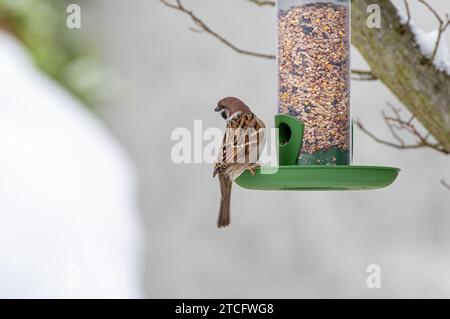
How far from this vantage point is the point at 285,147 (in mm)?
3279

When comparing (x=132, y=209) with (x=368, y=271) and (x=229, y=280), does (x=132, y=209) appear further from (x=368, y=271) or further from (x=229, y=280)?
(x=368, y=271)

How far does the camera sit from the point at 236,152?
3.13 metres

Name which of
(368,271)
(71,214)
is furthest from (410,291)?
(71,214)

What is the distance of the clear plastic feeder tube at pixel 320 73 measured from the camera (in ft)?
11.0

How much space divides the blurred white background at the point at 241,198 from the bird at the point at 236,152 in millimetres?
3013

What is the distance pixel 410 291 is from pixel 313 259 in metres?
0.80

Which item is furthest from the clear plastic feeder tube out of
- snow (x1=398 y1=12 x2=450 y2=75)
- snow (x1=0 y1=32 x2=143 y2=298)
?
snow (x1=0 y1=32 x2=143 y2=298)

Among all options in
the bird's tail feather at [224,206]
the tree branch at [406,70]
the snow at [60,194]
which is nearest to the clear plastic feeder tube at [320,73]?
the tree branch at [406,70]

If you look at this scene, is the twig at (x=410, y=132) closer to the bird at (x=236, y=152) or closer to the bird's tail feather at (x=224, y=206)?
the bird at (x=236, y=152)

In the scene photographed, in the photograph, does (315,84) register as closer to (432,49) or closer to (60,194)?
(432,49)

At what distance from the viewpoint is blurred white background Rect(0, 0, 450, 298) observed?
21.0 ft

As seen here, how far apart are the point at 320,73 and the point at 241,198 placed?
3.40m

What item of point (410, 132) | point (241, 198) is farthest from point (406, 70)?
point (241, 198)

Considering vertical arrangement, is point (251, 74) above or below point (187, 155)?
above
